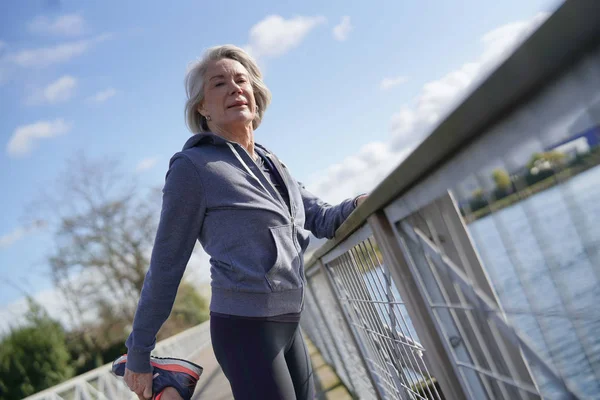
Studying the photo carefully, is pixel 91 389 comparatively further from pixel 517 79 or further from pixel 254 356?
pixel 517 79

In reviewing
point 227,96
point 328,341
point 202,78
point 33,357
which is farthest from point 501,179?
point 33,357

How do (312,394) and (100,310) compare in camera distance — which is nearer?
(312,394)

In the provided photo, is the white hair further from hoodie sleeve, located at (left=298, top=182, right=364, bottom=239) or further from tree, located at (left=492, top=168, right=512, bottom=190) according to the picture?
tree, located at (left=492, top=168, right=512, bottom=190)

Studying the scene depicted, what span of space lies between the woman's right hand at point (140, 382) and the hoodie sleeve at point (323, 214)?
914mm

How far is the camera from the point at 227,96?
2188 millimetres

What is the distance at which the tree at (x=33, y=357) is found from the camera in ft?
60.1

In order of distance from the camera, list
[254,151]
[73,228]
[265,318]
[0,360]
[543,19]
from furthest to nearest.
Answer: [73,228] → [0,360] → [254,151] → [265,318] → [543,19]

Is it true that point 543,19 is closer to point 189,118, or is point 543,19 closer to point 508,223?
point 508,223

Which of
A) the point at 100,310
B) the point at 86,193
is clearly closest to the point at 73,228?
the point at 86,193

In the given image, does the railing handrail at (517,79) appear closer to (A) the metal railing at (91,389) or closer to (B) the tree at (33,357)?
(A) the metal railing at (91,389)

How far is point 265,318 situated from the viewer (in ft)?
5.87

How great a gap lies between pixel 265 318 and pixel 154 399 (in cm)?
46

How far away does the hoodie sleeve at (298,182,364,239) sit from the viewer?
232 centimetres

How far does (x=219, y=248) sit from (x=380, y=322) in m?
0.71
